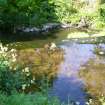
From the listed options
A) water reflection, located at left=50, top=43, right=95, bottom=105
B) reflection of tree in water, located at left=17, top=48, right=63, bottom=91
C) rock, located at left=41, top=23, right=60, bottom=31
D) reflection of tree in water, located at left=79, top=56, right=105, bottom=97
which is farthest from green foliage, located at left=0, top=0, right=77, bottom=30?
reflection of tree in water, located at left=79, top=56, right=105, bottom=97

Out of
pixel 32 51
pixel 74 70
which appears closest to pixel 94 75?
pixel 74 70

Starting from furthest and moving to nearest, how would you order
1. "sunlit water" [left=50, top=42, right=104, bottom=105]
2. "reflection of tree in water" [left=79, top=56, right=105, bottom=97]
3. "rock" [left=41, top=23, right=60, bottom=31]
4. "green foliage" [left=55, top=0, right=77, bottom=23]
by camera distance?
1. "green foliage" [left=55, top=0, right=77, bottom=23]
2. "rock" [left=41, top=23, right=60, bottom=31]
3. "reflection of tree in water" [left=79, top=56, right=105, bottom=97]
4. "sunlit water" [left=50, top=42, right=104, bottom=105]

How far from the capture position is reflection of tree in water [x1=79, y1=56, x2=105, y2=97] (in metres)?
11.7

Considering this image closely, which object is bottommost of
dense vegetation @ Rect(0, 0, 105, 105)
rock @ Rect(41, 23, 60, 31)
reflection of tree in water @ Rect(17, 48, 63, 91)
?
rock @ Rect(41, 23, 60, 31)

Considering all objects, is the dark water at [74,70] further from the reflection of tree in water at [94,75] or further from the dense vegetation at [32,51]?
the dense vegetation at [32,51]

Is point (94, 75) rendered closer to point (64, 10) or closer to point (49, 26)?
point (49, 26)

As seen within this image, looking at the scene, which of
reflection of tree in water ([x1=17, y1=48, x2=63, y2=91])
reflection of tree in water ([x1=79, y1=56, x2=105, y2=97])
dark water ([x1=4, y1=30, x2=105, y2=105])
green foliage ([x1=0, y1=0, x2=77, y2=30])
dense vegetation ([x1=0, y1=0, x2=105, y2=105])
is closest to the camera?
dense vegetation ([x1=0, y1=0, x2=105, y2=105])

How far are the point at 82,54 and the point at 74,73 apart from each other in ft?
12.3

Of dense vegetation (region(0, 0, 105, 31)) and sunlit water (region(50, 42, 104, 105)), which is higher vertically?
dense vegetation (region(0, 0, 105, 31))

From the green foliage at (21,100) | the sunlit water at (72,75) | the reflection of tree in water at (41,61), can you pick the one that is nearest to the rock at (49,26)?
the sunlit water at (72,75)

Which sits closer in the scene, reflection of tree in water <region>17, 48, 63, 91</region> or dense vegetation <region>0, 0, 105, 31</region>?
reflection of tree in water <region>17, 48, 63, 91</region>

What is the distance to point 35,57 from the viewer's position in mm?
16266

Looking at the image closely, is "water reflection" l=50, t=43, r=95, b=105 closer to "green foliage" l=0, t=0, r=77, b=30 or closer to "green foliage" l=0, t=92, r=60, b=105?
"green foliage" l=0, t=92, r=60, b=105

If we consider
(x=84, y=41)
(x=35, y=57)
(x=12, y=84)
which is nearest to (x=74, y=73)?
(x=35, y=57)
